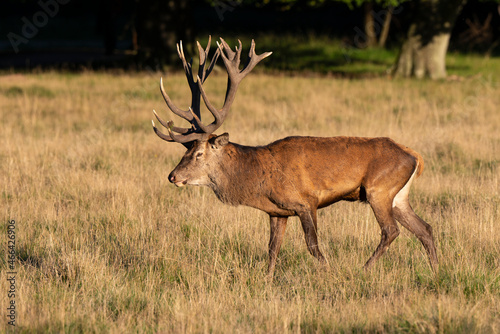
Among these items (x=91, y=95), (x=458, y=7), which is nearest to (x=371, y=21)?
(x=458, y=7)

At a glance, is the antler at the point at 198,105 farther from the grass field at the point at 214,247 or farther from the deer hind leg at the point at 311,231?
the deer hind leg at the point at 311,231

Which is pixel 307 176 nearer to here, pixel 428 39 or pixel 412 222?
pixel 412 222

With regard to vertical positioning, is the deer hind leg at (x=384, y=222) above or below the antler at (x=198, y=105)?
below

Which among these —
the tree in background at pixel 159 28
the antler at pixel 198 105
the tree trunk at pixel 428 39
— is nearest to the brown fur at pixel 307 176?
the antler at pixel 198 105

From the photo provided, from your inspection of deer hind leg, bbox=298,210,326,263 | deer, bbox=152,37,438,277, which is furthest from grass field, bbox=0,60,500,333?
deer, bbox=152,37,438,277

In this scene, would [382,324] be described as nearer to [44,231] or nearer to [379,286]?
[379,286]

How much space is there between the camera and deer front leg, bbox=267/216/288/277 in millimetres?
5776

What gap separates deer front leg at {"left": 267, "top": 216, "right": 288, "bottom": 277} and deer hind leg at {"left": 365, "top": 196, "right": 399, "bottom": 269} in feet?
2.59

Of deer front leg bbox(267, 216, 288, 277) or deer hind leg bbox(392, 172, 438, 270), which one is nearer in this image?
deer front leg bbox(267, 216, 288, 277)

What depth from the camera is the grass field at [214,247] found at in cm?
459

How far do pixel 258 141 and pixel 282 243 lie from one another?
467cm

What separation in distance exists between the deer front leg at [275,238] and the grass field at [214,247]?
111mm

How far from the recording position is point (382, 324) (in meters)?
4.48

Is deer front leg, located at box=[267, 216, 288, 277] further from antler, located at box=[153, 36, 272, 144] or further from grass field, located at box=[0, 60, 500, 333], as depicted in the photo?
antler, located at box=[153, 36, 272, 144]
